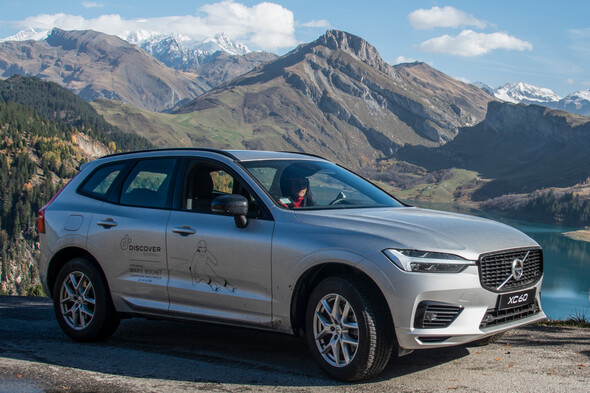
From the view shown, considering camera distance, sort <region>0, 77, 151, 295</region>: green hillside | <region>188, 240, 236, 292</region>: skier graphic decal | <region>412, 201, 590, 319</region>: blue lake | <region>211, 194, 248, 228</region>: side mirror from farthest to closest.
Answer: <region>0, 77, 151, 295</region>: green hillside, <region>412, 201, 590, 319</region>: blue lake, <region>188, 240, 236, 292</region>: skier graphic decal, <region>211, 194, 248, 228</region>: side mirror

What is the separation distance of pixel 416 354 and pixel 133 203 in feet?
10.8

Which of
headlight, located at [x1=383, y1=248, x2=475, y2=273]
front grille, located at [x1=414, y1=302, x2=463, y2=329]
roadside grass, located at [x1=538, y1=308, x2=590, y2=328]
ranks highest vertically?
headlight, located at [x1=383, y1=248, x2=475, y2=273]

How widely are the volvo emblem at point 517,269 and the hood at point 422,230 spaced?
0.13 meters

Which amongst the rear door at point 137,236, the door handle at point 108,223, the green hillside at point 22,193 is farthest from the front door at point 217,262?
the green hillside at point 22,193

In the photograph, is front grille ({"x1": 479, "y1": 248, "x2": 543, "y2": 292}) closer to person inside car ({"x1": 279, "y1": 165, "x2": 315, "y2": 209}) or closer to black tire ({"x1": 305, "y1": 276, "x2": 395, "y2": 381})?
black tire ({"x1": 305, "y1": 276, "x2": 395, "y2": 381})

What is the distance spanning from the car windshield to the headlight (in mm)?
1222

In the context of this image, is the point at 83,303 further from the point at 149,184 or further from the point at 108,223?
the point at 149,184

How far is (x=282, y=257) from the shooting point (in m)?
5.36

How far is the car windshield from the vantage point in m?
5.91

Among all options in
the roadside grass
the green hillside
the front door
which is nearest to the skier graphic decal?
the front door

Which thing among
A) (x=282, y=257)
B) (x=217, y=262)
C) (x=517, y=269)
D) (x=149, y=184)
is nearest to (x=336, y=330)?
(x=282, y=257)

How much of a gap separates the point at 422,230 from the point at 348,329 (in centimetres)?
100

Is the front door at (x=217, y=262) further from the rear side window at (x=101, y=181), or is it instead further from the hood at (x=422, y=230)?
the rear side window at (x=101, y=181)

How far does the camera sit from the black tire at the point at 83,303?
6.59 m
